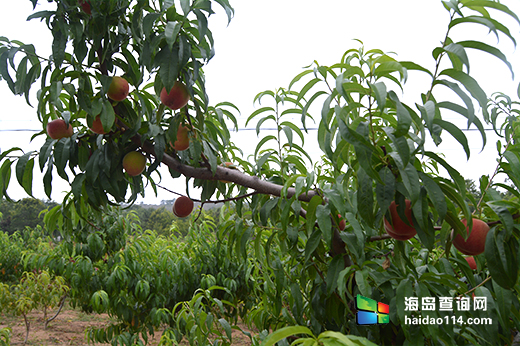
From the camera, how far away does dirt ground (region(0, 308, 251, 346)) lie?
12.8 feet

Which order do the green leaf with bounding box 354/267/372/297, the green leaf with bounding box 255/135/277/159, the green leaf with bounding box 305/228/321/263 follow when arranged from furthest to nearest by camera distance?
the green leaf with bounding box 255/135/277/159 → the green leaf with bounding box 305/228/321/263 → the green leaf with bounding box 354/267/372/297

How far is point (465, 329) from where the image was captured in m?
0.77

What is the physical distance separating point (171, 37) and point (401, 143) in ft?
1.59

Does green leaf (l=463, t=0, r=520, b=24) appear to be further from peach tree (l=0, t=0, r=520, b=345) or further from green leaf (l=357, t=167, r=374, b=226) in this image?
green leaf (l=357, t=167, r=374, b=226)

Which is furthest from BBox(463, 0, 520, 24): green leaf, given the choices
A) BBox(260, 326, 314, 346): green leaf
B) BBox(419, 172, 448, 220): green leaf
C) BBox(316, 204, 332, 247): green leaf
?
BBox(260, 326, 314, 346): green leaf

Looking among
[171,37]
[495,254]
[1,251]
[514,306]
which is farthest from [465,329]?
[1,251]

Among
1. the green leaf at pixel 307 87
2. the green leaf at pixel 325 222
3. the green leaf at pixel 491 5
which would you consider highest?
the green leaf at pixel 491 5

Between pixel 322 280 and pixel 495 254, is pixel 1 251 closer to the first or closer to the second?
pixel 322 280

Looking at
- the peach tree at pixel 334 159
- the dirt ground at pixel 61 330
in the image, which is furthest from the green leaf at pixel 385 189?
the dirt ground at pixel 61 330
